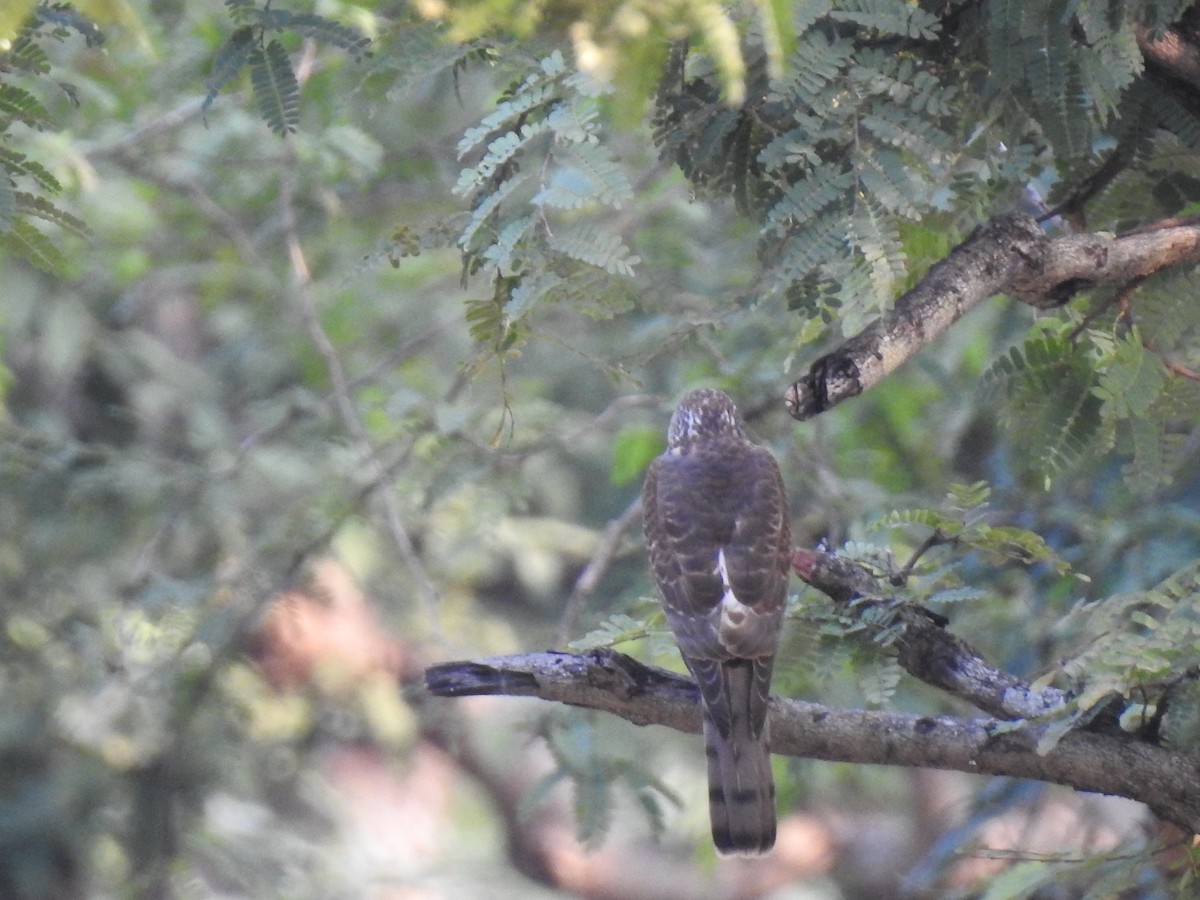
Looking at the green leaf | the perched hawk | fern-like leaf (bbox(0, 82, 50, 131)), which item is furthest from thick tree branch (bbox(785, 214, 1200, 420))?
the green leaf

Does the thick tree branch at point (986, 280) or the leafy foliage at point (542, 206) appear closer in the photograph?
the thick tree branch at point (986, 280)

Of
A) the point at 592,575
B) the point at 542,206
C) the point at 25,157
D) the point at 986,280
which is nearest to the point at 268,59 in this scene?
the point at 25,157

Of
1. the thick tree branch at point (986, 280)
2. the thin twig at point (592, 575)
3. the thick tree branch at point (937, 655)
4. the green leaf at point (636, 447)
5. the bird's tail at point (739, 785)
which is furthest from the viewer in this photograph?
the green leaf at point (636, 447)

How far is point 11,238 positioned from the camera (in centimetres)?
316

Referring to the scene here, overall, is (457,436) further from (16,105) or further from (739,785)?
(16,105)

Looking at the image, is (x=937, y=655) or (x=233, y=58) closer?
(x=937, y=655)

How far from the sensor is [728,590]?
380 centimetres

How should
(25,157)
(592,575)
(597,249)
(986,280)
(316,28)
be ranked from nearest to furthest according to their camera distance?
(986,280) < (597,249) < (25,157) < (316,28) < (592,575)

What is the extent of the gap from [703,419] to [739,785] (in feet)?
4.82

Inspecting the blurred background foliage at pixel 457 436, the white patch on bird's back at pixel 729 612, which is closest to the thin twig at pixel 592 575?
the blurred background foliage at pixel 457 436

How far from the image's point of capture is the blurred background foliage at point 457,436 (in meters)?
3.13

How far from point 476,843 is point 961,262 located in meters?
6.86

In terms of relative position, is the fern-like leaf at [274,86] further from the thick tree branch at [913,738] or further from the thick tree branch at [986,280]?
the thick tree branch at [986,280]

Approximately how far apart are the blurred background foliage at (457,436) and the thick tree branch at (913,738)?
3.6 inches
